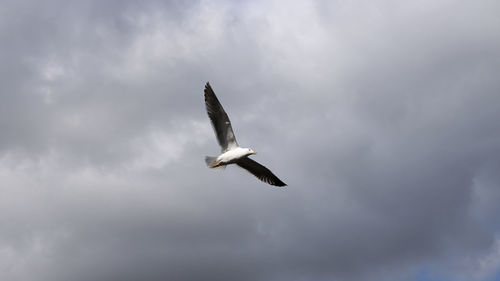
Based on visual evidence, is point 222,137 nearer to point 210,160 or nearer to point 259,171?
point 210,160

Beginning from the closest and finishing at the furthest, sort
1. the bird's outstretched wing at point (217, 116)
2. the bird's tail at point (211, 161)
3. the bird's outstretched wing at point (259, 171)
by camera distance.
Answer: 1. the bird's outstretched wing at point (217, 116)
2. the bird's tail at point (211, 161)
3. the bird's outstretched wing at point (259, 171)

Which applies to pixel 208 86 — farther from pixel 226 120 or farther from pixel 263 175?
pixel 263 175

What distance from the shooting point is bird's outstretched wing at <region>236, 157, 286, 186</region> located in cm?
5884

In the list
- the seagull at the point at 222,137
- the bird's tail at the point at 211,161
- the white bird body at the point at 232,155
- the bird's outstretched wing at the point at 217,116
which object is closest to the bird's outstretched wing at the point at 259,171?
the seagull at the point at 222,137

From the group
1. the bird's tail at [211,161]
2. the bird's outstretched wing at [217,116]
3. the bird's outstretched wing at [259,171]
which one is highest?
the bird's outstretched wing at [217,116]

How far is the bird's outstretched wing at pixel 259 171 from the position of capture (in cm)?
5884

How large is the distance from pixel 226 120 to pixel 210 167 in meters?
4.02

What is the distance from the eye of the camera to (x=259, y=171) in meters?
60.3

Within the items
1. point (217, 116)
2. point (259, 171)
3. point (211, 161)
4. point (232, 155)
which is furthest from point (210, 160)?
point (259, 171)

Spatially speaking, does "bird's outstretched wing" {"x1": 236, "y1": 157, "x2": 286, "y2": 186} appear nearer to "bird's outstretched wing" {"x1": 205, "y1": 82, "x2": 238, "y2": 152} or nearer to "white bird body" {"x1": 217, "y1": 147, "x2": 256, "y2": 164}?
"white bird body" {"x1": 217, "y1": 147, "x2": 256, "y2": 164}

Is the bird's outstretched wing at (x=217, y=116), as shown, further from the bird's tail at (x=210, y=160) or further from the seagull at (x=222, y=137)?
the bird's tail at (x=210, y=160)

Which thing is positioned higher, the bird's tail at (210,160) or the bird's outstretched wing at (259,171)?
the bird's outstretched wing at (259,171)

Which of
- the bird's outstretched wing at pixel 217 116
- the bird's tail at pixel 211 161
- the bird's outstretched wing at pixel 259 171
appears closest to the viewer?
the bird's outstretched wing at pixel 217 116

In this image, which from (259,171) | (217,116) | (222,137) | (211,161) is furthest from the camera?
(259,171)
